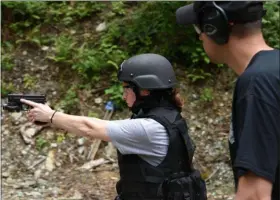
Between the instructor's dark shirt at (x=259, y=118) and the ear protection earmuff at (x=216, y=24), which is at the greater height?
the ear protection earmuff at (x=216, y=24)

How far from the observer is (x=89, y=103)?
7.29 m

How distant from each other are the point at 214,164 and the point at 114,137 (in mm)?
3572

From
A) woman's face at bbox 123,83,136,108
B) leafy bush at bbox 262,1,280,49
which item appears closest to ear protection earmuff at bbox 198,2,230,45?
woman's face at bbox 123,83,136,108

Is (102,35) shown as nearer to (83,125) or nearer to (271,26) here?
(271,26)

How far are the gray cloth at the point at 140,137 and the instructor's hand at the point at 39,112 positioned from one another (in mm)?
492

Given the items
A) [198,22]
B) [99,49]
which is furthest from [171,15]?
[198,22]

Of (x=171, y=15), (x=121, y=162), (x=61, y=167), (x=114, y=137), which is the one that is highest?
(x=114, y=137)

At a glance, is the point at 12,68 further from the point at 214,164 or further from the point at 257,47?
the point at 257,47

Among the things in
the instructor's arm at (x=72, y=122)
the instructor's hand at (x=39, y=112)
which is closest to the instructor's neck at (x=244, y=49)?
the instructor's arm at (x=72, y=122)

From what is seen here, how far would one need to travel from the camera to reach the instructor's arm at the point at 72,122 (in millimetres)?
3172

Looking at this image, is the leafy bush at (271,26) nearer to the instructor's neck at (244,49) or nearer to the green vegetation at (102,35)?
the green vegetation at (102,35)

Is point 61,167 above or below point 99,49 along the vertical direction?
below

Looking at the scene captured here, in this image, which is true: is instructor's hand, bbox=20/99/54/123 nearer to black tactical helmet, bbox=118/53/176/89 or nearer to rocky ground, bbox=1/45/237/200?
black tactical helmet, bbox=118/53/176/89

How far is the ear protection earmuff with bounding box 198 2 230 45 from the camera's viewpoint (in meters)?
1.96
